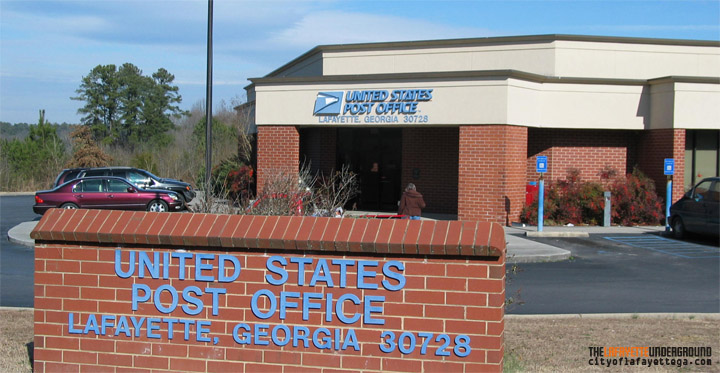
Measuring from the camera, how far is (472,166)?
810 inches

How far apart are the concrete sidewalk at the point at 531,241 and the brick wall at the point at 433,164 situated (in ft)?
13.1

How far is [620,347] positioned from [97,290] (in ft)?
16.5

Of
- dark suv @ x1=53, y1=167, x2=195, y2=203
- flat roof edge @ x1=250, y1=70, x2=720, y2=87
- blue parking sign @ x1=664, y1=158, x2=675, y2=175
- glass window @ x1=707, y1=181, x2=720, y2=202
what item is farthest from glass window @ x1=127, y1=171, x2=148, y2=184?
glass window @ x1=707, y1=181, x2=720, y2=202

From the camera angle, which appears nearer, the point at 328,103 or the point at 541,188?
the point at 541,188

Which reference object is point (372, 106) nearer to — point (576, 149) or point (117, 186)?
point (576, 149)

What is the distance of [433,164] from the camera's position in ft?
79.6

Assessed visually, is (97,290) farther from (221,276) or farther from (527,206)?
(527,206)

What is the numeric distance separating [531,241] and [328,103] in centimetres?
785

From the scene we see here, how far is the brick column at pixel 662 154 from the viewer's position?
69.8 feet

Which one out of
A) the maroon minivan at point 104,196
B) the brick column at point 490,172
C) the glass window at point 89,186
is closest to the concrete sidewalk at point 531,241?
the brick column at point 490,172

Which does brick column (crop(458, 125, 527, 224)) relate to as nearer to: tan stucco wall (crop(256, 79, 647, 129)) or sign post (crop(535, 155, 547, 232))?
tan stucco wall (crop(256, 79, 647, 129))

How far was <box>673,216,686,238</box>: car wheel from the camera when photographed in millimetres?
18703

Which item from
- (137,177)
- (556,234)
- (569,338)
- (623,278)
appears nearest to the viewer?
(569,338)

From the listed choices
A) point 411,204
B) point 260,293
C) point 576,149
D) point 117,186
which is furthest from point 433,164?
point 260,293
